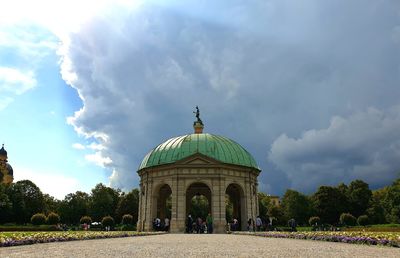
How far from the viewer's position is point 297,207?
10300cm

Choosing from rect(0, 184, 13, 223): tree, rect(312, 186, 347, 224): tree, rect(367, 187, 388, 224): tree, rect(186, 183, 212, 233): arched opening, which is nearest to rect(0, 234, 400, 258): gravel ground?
rect(186, 183, 212, 233): arched opening

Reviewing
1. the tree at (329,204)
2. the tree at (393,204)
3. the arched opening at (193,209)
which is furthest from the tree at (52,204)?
the tree at (393,204)

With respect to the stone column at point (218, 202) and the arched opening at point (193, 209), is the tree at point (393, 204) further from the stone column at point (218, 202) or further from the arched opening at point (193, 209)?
the stone column at point (218, 202)

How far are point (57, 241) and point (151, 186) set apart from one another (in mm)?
30098

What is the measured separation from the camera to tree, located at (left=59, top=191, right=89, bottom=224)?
335 ft

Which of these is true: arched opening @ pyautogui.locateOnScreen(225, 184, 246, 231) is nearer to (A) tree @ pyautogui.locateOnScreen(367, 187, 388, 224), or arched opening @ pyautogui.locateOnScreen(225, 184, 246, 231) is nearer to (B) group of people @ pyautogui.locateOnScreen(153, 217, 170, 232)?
(B) group of people @ pyautogui.locateOnScreen(153, 217, 170, 232)

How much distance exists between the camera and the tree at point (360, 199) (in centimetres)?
9303

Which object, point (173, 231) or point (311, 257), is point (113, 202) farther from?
point (311, 257)

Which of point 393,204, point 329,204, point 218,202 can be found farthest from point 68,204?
point 393,204

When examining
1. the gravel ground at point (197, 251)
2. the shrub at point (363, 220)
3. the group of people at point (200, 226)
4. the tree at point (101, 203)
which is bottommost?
the gravel ground at point (197, 251)

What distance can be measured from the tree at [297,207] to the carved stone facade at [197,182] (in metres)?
52.3

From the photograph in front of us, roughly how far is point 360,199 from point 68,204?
73575 mm

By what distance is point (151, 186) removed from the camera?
51.7 metres

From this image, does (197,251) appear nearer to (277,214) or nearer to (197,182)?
(197,182)
